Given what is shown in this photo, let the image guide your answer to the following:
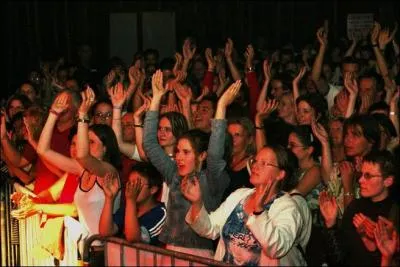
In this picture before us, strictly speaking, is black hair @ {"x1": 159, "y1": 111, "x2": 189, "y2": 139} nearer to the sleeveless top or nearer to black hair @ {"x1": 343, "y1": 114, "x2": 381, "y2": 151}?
the sleeveless top

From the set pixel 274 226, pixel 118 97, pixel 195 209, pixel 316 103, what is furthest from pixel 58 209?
pixel 316 103

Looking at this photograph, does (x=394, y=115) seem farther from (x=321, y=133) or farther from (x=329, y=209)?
(x=329, y=209)

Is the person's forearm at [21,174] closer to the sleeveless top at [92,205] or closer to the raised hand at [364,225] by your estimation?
the sleeveless top at [92,205]

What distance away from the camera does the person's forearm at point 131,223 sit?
6.92 meters

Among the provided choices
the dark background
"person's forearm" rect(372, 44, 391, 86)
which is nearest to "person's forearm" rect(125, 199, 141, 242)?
"person's forearm" rect(372, 44, 391, 86)

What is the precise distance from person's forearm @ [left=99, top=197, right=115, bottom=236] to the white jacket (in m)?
0.67

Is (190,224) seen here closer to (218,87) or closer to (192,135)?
(192,135)

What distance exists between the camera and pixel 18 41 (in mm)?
20266

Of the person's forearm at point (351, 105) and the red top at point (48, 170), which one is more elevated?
the person's forearm at point (351, 105)

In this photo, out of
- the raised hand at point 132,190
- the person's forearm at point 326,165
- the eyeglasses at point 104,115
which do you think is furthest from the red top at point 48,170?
the person's forearm at point 326,165

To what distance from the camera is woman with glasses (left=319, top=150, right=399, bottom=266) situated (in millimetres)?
6359

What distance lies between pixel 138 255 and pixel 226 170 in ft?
4.94

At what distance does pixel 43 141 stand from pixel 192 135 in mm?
1463

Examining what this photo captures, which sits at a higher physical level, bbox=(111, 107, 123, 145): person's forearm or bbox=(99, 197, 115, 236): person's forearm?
bbox=(111, 107, 123, 145): person's forearm
